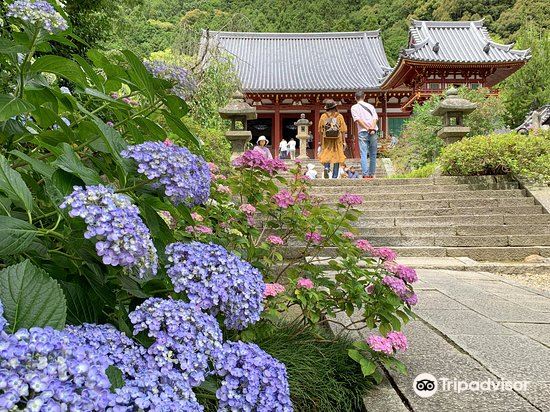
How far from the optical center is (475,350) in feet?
6.73

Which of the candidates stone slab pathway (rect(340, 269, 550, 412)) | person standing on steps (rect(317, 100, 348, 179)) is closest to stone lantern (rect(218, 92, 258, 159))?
person standing on steps (rect(317, 100, 348, 179))

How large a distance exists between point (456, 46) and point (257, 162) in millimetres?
20415

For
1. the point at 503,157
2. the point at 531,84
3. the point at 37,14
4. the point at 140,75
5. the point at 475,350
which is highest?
the point at 531,84

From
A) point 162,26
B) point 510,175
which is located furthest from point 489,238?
point 162,26

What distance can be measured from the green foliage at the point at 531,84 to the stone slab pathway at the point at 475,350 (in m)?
24.6

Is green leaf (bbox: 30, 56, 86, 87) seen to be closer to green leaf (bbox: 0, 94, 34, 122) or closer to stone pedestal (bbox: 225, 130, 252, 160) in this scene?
green leaf (bbox: 0, 94, 34, 122)

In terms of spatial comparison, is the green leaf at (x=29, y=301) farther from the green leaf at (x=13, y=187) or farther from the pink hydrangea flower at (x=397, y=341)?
the pink hydrangea flower at (x=397, y=341)

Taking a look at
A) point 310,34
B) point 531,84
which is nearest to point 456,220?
point 310,34

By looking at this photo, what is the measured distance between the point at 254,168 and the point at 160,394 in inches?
67.3

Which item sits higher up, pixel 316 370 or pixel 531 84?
pixel 531 84

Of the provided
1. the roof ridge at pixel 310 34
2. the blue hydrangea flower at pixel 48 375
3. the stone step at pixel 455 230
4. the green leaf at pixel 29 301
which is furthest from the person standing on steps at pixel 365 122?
the roof ridge at pixel 310 34

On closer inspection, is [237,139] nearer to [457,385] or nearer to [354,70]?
[457,385]

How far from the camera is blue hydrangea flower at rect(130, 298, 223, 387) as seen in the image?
696 millimetres

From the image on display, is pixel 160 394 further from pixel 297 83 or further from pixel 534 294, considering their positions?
pixel 297 83
